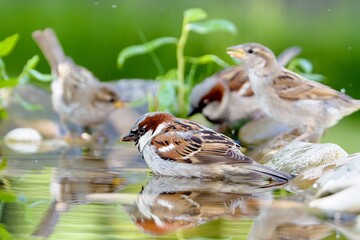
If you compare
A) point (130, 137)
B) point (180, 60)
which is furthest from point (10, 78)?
point (180, 60)

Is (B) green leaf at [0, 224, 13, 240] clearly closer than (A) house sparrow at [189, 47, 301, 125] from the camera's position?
Yes

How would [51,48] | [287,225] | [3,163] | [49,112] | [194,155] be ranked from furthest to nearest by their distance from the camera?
[51,48] < [49,112] < [3,163] < [194,155] < [287,225]

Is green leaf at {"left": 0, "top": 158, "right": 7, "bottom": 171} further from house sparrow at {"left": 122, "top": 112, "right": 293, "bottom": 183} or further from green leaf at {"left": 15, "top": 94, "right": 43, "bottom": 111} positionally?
green leaf at {"left": 15, "top": 94, "right": 43, "bottom": 111}

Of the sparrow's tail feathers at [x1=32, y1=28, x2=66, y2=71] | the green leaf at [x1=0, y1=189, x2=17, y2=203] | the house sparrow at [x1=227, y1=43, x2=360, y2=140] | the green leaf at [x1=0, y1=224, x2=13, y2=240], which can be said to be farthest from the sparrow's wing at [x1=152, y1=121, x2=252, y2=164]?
the sparrow's tail feathers at [x1=32, y1=28, x2=66, y2=71]

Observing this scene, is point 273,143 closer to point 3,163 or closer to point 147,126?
point 147,126

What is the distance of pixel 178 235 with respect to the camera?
194 inches

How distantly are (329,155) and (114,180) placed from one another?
51.5 inches

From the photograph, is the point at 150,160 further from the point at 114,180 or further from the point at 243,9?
the point at 243,9

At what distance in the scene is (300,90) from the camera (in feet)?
27.5

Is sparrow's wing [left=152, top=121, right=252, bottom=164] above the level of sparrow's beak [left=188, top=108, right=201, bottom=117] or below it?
above

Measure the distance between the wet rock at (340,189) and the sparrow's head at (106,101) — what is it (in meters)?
3.55

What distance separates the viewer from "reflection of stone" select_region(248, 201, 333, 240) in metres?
4.94

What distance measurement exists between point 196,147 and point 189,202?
0.98 metres

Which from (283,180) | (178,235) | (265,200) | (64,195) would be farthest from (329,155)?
(178,235)
